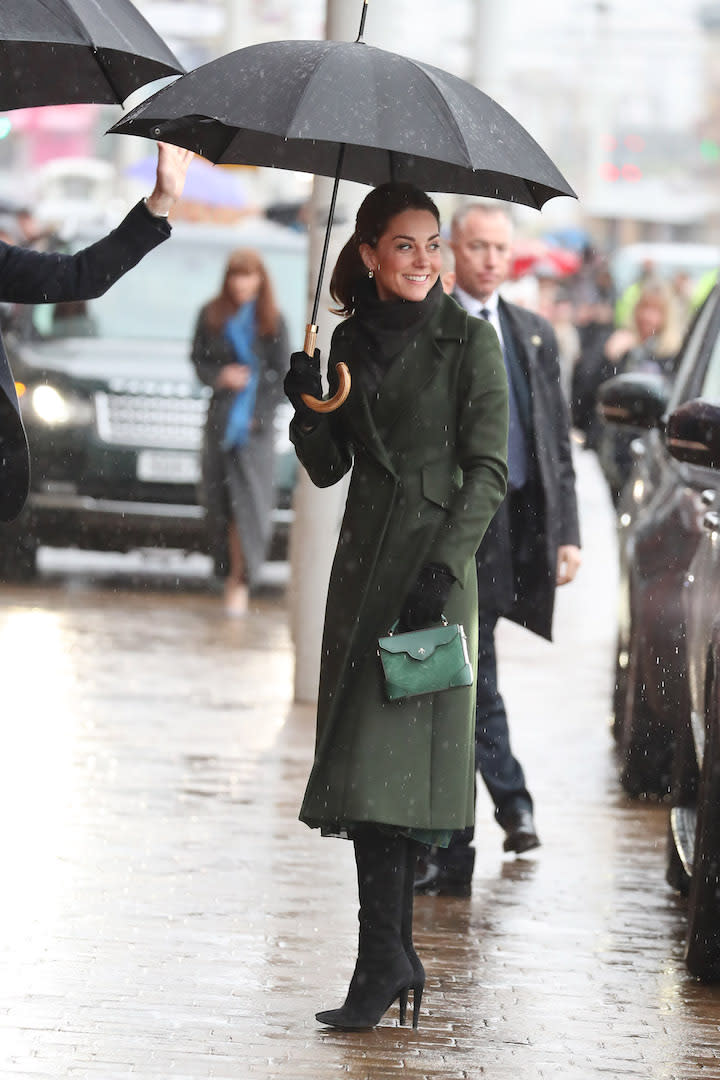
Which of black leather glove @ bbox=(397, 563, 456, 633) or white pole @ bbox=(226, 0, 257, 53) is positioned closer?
black leather glove @ bbox=(397, 563, 456, 633)

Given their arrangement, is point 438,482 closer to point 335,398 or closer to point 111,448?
point 335,398

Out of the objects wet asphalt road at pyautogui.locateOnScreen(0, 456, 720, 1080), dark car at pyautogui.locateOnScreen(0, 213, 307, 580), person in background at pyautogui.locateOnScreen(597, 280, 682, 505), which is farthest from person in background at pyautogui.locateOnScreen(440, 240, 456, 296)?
dark car at pyautogui.locateOnScreen(0, 213, 307, 580)

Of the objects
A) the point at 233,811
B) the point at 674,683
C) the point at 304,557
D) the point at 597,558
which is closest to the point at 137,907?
the point at 233,811

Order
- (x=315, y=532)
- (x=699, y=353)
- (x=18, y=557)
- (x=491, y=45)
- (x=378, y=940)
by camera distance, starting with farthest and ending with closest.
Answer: (x=491, y=45) → (x=18, y=557) → (x=315, y=532) → (x=699, y=353) → (x=378, y=940)

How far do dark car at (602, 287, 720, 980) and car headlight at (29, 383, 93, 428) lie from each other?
5113 mm

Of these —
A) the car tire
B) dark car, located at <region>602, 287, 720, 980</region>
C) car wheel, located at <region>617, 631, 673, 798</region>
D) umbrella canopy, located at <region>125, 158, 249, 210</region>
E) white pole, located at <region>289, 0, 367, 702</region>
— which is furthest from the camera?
umbrella canopy, located at <region>125, 158, 249, 210</region>

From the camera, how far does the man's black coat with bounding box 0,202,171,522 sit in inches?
212

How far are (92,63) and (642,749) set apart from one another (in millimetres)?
3875

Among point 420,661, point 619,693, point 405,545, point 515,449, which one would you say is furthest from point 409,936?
point 619,693

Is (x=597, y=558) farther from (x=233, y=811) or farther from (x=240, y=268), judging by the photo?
(x=233, y=811)

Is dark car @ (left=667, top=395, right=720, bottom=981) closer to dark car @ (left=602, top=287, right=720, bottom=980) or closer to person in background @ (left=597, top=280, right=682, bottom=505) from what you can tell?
dark car @ (left=602, top=287, right=720, bottom=980)

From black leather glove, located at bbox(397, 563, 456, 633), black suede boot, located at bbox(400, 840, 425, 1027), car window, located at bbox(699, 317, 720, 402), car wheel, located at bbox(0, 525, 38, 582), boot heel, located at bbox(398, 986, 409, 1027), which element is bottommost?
car wheel, located at bbox(0, 525, 38, 582)

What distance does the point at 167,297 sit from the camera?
50.0 feet

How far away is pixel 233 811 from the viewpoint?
7961mm
